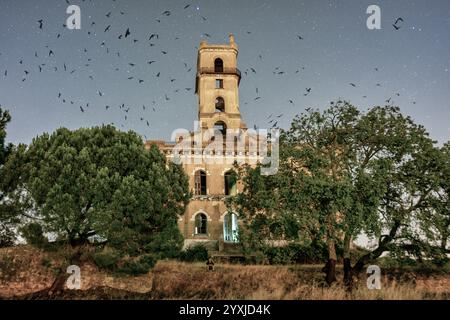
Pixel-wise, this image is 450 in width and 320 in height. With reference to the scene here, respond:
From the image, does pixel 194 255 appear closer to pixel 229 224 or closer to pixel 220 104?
pixel 229 224

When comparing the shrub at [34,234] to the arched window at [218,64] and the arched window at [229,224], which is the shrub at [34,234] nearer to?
the arched window at [229,224]

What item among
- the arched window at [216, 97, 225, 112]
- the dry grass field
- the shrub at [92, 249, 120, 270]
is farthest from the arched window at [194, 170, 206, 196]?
the shrub at [92, 249, 120, 270]

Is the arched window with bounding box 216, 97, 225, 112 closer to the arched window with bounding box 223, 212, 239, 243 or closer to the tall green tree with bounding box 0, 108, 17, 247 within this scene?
the arched window with bounding box 223, 212, 239, 243

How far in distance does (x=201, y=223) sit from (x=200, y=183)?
145 inches

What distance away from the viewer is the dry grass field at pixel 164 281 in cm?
1478

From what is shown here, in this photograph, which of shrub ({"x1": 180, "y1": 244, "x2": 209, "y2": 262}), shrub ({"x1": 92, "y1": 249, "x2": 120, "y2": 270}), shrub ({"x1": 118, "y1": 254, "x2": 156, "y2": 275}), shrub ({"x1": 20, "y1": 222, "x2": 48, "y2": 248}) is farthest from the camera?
shrub ({"x1": 180, "y1": 244, "x2": 209, "y2": 262})

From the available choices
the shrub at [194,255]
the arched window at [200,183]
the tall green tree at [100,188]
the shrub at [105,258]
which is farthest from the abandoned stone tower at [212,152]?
the shrub at [105,258]

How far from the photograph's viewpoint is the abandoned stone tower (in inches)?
1346

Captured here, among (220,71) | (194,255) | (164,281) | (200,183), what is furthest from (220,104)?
(164,281)

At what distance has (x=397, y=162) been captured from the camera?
57.8 ft

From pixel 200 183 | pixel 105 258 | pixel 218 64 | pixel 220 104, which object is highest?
pixel 218 64

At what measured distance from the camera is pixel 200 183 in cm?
3606
